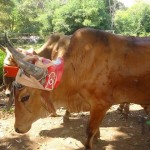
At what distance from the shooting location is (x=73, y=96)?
13.4ft

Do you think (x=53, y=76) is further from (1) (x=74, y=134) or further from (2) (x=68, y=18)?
(2) (x=68, y=18)

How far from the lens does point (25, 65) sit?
3.39 meters

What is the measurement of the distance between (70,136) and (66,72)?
4.87 feet

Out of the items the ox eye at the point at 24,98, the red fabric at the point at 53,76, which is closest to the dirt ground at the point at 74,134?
the ox eye at the point at 24,98

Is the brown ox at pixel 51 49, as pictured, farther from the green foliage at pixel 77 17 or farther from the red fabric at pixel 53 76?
the green foliage at pixel 77 17

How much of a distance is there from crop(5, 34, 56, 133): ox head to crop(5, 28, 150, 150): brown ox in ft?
0.04

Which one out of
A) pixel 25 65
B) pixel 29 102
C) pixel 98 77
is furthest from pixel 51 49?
pixel 25 65

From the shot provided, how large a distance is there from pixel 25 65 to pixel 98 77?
1.06 meters

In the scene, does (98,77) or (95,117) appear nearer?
(98,77)

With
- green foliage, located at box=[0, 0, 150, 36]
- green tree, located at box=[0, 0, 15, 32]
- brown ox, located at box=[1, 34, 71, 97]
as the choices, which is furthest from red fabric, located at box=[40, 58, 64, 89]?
green foliage, located at box=[0, 0, 150, 36]

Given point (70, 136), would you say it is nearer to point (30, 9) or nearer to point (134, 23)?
point (134, 23)

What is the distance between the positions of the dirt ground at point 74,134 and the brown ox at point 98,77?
664 mm

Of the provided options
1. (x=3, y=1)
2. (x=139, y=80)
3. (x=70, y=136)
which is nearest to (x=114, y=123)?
(x=70, y=136)

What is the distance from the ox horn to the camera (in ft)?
11.0
